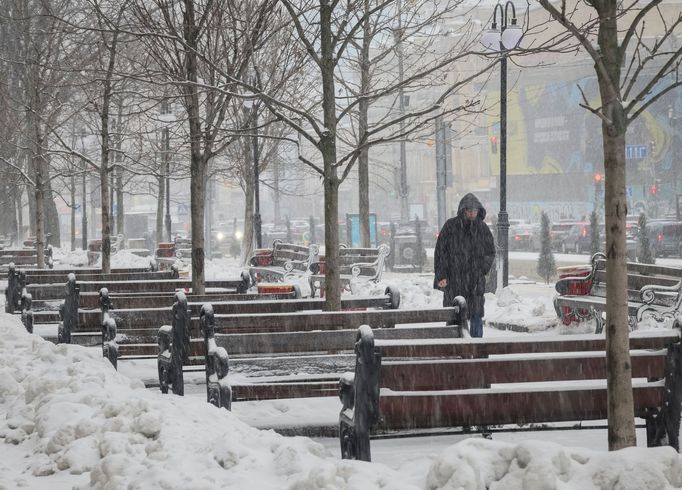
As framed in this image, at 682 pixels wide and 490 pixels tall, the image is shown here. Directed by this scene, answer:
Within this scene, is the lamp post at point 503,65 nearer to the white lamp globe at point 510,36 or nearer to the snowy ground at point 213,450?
the white lamp globe at point 510,36

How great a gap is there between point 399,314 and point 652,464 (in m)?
3.95

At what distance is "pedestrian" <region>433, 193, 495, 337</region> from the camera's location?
37.3ft

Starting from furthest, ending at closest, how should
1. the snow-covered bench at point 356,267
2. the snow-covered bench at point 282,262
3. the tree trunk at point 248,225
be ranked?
the tree trunk at point 248,225 < the snow-covered bench at point 282,262 < the snow-covered bench at point 356,267

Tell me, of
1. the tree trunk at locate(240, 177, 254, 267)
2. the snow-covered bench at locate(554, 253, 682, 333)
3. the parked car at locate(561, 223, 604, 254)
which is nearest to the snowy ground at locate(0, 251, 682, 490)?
the snow-covered bench at locate(554, 253, 682, 333)

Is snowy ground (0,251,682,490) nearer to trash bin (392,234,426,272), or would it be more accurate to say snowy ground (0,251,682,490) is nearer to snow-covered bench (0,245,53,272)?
snow-covered bench (0,245,53,272)

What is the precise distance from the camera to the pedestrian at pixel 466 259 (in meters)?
11.4

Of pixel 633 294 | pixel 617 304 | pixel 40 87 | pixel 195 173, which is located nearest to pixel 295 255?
pixel 40 87

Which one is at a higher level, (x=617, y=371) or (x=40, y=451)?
(x=617, y=371)

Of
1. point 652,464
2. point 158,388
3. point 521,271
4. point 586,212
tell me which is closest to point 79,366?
point 158,388

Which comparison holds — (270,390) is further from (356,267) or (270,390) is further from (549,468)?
(356,267)

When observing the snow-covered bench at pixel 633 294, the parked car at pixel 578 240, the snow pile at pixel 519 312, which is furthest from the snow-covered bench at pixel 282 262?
the parked car at pixel 578 240

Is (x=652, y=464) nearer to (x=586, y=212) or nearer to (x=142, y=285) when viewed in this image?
(x=142, y=285)

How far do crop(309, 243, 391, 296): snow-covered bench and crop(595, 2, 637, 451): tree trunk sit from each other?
13258 millimetres

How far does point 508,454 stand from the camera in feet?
14.7
